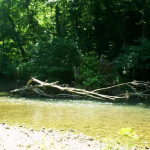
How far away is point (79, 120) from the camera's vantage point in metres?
10.6

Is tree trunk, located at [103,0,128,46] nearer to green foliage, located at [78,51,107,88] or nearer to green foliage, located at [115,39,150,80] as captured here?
green foliage, located at [78,51,107,88]

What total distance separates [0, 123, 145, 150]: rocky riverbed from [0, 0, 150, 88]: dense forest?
37.6ft

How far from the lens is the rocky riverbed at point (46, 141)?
6566 millimetres

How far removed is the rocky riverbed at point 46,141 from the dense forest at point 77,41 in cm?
1145

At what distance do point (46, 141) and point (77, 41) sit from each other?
21.0 meters

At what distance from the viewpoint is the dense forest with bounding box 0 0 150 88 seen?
20203 millimetres

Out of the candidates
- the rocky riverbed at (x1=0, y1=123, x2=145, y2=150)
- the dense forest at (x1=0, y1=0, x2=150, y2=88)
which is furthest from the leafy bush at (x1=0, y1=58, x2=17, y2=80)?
the rocky riverbed at (x1=0, y1=123, x2=145, y2=150)

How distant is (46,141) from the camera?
22.9ft

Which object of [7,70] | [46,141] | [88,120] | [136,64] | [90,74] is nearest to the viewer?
[46,141]

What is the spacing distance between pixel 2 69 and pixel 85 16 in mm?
11123

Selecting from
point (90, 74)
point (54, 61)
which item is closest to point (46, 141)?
point (90, 74)

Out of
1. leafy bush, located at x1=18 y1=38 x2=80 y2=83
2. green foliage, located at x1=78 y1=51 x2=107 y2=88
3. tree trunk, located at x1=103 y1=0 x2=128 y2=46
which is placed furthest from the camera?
tree trunk, located at x1=103 y1=0 x2=128 y2=46

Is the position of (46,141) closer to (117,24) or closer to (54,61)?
(54,61)

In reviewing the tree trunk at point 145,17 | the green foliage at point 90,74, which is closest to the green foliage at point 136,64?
the green foliage at point 90,74
